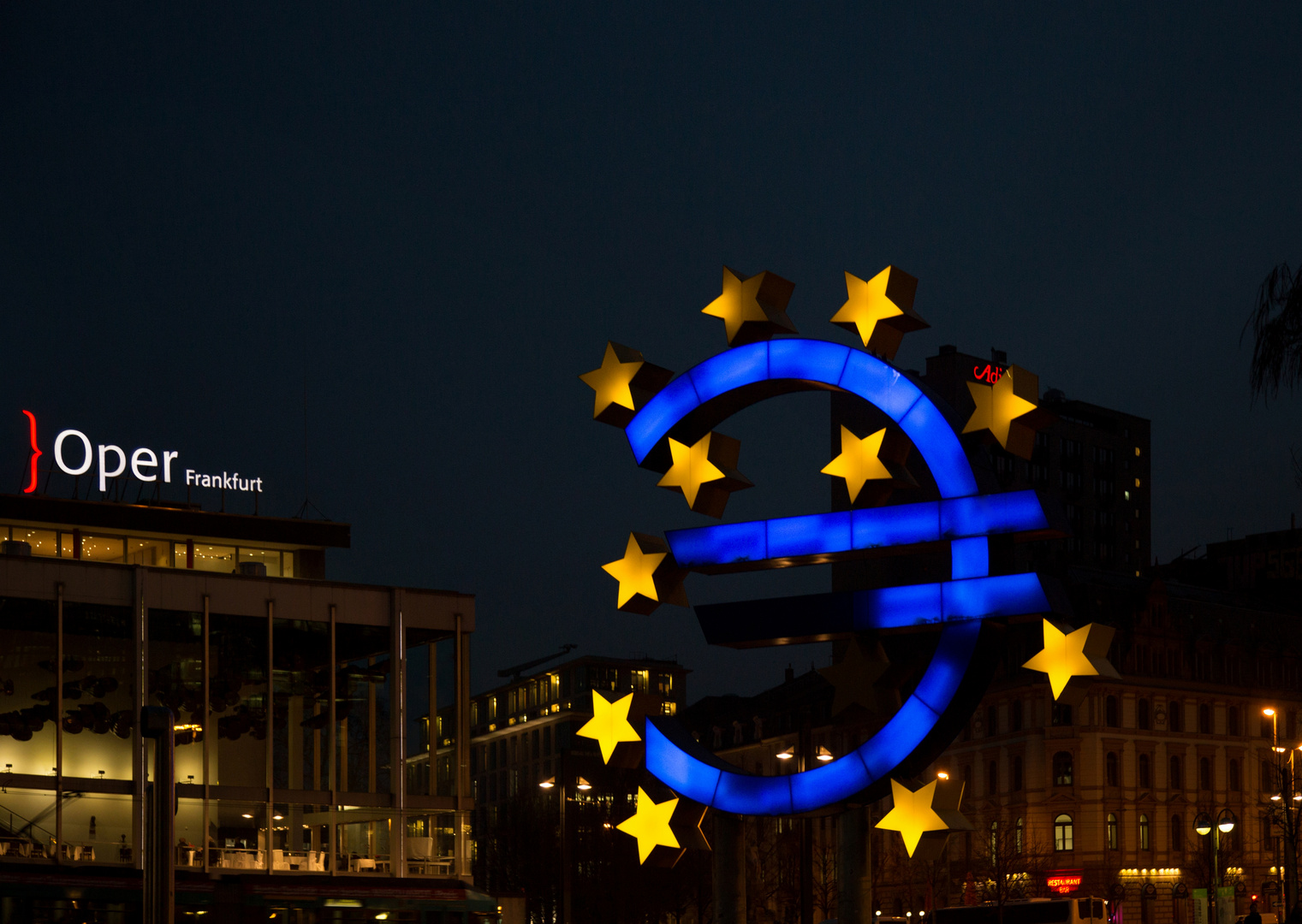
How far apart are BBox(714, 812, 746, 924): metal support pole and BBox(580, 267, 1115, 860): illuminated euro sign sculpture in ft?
2.30

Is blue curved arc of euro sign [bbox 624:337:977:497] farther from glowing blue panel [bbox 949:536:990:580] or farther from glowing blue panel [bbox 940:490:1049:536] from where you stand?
glowing blue panel [bbox 949:536:990:580]

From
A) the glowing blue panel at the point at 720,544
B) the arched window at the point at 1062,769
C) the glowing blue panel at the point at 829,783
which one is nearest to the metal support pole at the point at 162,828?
the glowing blue panel at the point at 720,544

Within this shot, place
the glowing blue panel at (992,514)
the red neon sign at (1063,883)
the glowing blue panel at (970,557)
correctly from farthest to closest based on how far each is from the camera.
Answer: the red neon sign at (1063,883), the glowing blue panel at (970,557), the glowing blue panel at (992,514)

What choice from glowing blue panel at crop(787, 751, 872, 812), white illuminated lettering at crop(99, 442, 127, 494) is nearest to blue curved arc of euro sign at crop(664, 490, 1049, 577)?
glowing blue panel at crop(787, 751, 872, 812)

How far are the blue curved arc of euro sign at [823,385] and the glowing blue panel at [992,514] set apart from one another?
23cm

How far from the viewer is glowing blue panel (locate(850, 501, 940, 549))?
1862 centimetres

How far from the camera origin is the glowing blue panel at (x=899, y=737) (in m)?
18.3

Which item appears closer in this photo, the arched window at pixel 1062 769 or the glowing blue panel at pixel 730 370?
the glowing blue panel at pixel 730 370

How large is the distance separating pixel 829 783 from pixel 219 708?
40.3 m

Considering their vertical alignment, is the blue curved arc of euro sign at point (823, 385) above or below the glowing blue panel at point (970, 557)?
above

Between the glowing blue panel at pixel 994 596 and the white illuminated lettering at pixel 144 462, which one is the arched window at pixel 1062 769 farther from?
the glowing blue panel at pixel 994 596

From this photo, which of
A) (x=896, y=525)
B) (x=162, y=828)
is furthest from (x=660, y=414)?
(x=162, y=828)

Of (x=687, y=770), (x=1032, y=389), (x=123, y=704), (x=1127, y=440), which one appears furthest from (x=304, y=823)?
(x=1127, y=440)

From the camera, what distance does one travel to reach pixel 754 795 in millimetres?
19531
